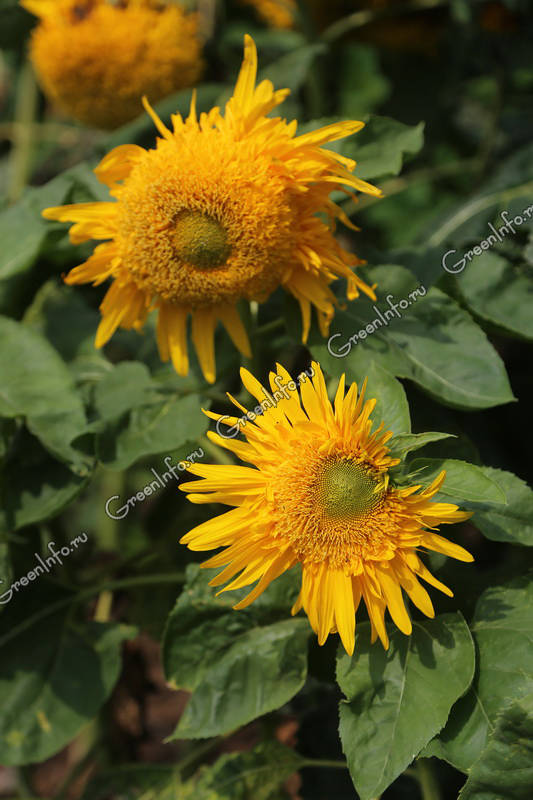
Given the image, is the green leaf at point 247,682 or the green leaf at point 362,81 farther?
the green leaf at point 362,81

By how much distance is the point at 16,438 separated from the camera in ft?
4.07

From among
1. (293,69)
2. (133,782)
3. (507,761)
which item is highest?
(293,69)

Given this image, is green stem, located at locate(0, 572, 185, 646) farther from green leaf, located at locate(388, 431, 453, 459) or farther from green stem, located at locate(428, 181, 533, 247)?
green stem, located at locate(428, 181, 533, 247)

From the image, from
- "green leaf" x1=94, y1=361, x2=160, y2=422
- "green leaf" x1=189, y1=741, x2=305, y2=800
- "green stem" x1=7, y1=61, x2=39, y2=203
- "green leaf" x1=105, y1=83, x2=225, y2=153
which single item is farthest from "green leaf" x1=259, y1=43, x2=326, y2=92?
"green leaf" x1=189, y1=741, x2=305, y2=800

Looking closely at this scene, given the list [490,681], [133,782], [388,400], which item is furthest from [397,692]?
[133,782]

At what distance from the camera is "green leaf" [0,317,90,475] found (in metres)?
1.12

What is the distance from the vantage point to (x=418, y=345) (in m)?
1.09

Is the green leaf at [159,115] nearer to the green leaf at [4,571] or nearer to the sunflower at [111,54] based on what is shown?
the sunflower at [111,54]

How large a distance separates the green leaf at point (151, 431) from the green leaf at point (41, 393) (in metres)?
0.04

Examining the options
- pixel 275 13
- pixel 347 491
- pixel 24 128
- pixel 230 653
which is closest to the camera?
pixel 347 491

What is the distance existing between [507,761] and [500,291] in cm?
61

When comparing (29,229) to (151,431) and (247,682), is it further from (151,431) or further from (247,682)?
(247,682)

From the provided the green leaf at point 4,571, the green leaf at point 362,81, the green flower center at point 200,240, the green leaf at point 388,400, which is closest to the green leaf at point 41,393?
the green leaf at point 4,571

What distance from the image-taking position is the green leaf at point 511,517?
954 millimetres
